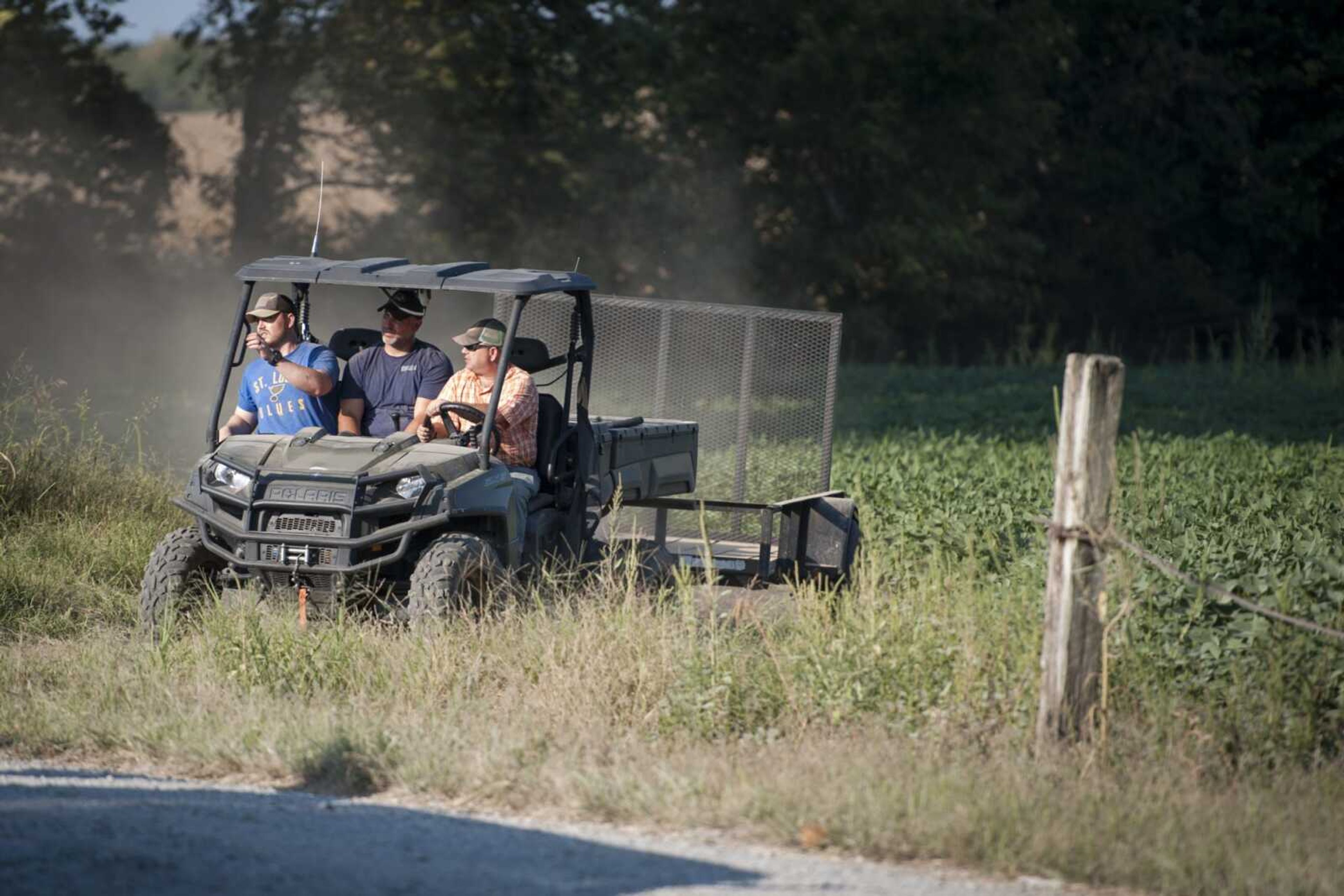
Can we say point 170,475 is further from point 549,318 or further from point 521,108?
point 521,108

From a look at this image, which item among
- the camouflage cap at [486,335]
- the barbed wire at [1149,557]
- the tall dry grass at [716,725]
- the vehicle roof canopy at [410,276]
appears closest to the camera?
the tall dry grass at [716,725]

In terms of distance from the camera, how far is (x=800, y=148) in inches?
1405

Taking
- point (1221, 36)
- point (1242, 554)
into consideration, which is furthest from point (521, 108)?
point (1242, 554)

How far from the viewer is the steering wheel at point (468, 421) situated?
8.60 meters

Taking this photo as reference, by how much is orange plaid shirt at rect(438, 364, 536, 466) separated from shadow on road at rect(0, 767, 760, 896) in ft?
9.96

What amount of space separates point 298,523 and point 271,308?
1526 millimetres

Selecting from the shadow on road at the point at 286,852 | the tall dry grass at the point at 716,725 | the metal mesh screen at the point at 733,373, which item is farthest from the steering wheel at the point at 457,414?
the shadow on road at the point at 286,852

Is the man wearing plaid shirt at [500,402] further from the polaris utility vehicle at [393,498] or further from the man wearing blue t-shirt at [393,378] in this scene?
the man wearing blue t-shirt at [393,378]

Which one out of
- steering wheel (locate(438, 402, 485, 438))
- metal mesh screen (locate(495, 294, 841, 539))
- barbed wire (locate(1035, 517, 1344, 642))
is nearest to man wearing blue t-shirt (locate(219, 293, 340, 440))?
steering wheel (locate(438, 402, 485, 438))

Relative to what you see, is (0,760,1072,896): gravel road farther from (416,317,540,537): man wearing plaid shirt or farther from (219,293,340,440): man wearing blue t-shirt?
(219,293,340,440): man wearing blue t-shirt

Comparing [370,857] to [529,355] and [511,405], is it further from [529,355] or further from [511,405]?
[529,355]

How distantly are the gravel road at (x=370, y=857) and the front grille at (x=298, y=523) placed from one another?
2110 millimetres

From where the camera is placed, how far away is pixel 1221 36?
37969 mm

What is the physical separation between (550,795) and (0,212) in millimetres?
27290
